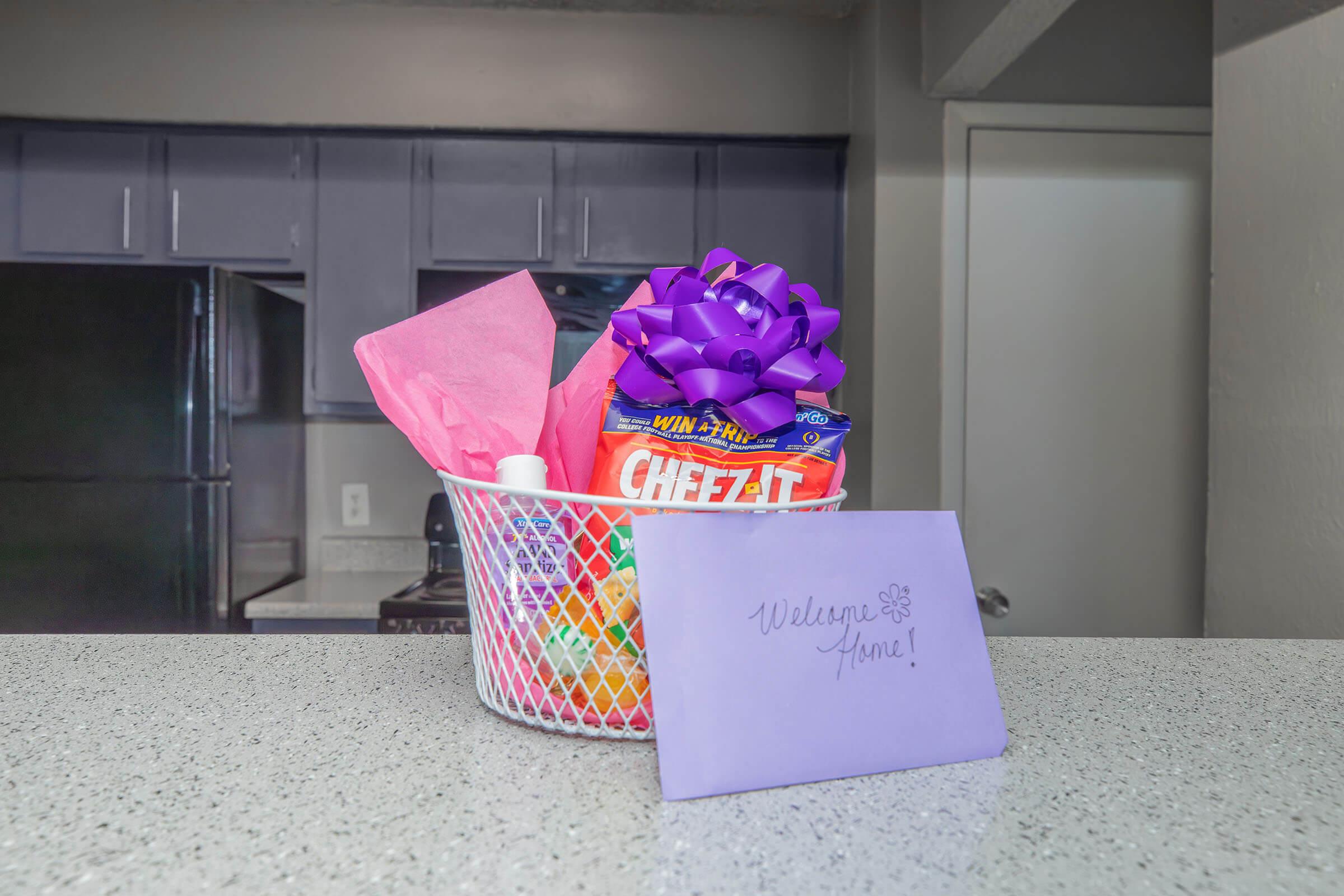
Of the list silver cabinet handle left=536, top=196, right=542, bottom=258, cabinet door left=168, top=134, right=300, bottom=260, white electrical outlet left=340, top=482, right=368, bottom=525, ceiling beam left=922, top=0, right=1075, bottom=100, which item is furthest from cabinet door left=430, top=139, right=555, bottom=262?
ceiling beam left=922, top=0, right=1075, bottom=100

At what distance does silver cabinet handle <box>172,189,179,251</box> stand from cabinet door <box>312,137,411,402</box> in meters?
0.37

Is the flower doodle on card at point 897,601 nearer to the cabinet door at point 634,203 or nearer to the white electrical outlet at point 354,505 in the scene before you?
the cabinet door at point 634,203

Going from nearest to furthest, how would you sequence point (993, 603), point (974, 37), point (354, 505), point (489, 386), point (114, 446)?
1. point (489, 386)
2. point (974, 37)
3. point (114, 446)
4. point (993, 603)
5. point (354, 505)

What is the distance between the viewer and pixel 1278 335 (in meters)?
0.91

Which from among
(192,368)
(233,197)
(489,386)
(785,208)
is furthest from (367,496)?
(489,386)

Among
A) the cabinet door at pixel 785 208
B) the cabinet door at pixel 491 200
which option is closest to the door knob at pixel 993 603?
the cabinet door at pixel 785 208

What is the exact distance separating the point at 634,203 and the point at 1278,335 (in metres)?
1.64

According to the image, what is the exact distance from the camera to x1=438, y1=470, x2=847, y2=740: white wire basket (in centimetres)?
36

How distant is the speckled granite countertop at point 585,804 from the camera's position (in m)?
0.27

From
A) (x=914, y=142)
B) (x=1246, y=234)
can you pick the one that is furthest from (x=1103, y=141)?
(x=1246, y=234)

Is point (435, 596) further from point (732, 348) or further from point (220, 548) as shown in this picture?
point (732, 348)

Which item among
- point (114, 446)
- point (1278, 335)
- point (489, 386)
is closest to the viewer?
point (489, 386)

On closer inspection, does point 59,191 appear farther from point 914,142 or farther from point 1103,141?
point 1103,141

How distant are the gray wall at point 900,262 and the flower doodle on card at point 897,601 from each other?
1711mm
